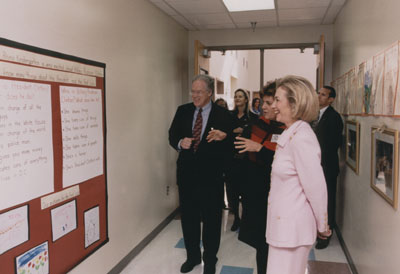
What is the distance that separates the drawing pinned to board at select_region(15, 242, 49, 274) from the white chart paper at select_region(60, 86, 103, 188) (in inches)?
15.3

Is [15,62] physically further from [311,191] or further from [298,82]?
[311,191]

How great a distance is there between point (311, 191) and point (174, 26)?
3215 mm

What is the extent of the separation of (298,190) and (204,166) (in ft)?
4.24

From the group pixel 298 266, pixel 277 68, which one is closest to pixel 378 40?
pixel 298 266

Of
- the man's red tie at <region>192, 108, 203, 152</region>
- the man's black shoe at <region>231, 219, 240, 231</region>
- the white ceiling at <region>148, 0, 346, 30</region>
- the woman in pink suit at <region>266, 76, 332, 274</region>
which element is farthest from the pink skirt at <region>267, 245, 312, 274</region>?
the white ceiling at <region>148, 0, 346, 30</region>

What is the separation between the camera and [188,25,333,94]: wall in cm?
443

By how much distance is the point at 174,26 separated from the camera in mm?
4242

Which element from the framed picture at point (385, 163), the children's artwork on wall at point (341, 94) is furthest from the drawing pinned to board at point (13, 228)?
the children's artwork on wall at point (341, 94)

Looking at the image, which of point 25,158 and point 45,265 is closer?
point 25,158

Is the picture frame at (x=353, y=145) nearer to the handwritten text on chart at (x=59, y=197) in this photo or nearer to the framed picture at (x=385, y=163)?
the framed picture at (x=385, y=163)

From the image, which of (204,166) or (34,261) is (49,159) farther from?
(204,166)

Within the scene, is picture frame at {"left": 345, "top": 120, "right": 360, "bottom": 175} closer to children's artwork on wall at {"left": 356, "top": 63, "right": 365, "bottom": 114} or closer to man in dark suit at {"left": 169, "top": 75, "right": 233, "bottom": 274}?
children's artwork on wall at {"left": 356, "top": 63, "right": 365, "bottom": 114}

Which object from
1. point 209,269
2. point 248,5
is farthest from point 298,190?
point 248,5

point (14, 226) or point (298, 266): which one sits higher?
point (14, 226)
